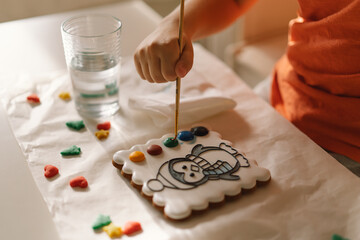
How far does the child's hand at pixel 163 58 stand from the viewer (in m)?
0.72

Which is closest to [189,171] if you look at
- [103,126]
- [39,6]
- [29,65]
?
[103,126]

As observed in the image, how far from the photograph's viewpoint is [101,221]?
1.90 feet

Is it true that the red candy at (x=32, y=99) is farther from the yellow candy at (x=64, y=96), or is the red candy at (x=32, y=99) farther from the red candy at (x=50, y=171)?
the red candy at (x=50, y=171)

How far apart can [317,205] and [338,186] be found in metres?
A: 0.06

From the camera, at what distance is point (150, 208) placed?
0.61 metres

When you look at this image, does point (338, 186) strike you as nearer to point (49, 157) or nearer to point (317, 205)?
point (317, 205)

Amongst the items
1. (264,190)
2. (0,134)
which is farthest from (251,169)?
(0,134)

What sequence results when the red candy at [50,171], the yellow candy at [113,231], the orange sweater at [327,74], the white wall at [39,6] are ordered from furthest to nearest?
the white wall at [39,6]
the orange sweater at [327,74]
the red candy at [50,171]
the yellow candy at [113,231]

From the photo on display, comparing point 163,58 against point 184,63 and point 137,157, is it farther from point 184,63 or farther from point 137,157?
point 137,157

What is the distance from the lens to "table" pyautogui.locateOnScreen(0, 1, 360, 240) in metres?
0.57

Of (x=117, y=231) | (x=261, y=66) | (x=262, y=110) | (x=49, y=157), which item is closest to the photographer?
(x=117, y=231)

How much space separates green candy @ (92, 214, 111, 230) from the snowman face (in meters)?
0.12

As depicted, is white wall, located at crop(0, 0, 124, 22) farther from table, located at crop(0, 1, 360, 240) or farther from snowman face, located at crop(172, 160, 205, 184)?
snowman face, located at crop(172, 160, 205, 184)

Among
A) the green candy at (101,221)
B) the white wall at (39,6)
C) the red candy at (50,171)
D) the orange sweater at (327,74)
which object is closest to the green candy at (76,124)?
the red candy at (50,171)
